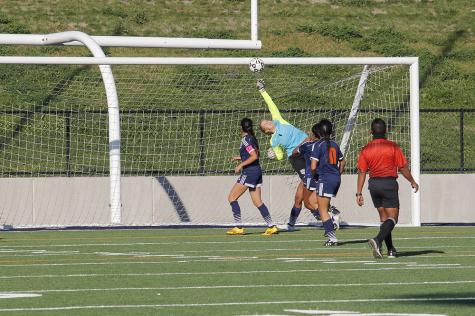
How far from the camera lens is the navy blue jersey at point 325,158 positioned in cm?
1916

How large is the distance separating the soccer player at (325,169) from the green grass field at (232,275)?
56 centimetres

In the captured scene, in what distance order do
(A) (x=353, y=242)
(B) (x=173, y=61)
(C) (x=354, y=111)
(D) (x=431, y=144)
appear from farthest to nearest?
1. (D) (x=431, y=144)
2. (C) (x=354, y=111)
3. (B) (x=173, y=61)
4. (A) (x=353, y=242)

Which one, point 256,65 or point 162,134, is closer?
point 256,65

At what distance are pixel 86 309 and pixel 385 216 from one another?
5.97m

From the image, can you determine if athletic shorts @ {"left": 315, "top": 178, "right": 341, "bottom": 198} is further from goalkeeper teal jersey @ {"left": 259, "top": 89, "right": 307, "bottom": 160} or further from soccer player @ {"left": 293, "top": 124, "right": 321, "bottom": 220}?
goalkeeper teal jersey @ {"left": 259, "top": 89, "right": 307, "bottom": 160}

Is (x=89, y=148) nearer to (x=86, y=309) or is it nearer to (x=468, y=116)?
(x=468, y=116)

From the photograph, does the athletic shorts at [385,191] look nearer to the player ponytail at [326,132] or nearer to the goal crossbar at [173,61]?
the player ponytail at [326,132]

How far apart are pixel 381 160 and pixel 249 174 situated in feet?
18.2

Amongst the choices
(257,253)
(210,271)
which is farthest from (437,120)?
(210,271)

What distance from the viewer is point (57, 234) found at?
75.9 ft

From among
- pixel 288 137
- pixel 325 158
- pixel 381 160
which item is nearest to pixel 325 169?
pixel 325 158

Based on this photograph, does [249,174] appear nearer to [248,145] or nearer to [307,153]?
[248,145]

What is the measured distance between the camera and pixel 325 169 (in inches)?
754

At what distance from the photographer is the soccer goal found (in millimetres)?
26172
